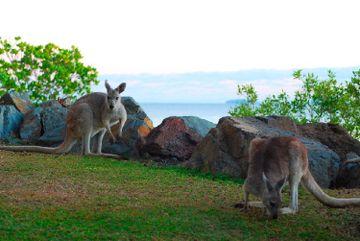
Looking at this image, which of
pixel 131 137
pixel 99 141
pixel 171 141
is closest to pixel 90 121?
pixel 99 141

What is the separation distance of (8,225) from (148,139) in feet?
20.6

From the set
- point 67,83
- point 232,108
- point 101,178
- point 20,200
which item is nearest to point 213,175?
point 101,178

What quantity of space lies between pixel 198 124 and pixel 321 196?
217 inches

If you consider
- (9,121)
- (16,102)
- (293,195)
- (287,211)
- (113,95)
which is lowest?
(287,211)

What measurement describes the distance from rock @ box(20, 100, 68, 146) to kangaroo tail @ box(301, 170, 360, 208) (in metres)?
7.04

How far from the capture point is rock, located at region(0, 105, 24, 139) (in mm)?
15070

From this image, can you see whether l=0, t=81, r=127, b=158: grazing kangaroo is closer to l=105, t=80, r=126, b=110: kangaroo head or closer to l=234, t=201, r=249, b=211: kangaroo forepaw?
l=105, t=80, r=126, b=110: kangaroo head

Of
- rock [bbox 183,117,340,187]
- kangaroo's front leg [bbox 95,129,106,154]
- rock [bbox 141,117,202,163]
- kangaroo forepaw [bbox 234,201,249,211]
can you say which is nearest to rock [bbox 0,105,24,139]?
kangaroo's front leg [bbox 95,129,106,154]

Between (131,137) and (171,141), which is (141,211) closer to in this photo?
(171,141)

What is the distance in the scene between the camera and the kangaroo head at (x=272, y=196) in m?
7.44

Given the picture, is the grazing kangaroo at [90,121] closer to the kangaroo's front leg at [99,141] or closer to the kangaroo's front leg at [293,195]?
the kangaroo's front leg at [99,141]

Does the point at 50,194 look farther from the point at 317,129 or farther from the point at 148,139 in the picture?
the point at 317,129

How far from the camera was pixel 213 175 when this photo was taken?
441 inches

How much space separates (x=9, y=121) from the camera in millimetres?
15234
